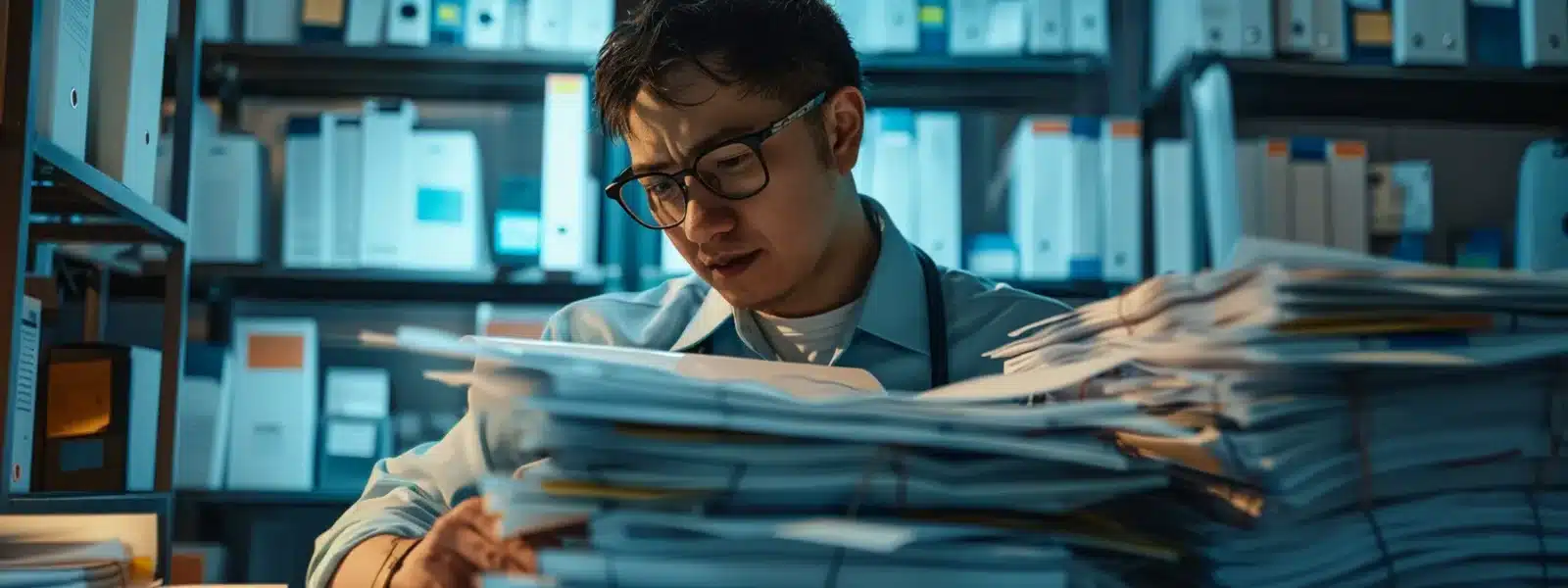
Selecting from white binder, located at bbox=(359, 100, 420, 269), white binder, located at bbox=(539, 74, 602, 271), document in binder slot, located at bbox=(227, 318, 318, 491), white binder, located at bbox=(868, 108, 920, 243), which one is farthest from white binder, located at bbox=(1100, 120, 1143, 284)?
document in binder slot, located at bbox=(227, 318, 318, 491)

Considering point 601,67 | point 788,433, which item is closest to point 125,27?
point 601,67

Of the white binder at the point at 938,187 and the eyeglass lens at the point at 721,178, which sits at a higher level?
the white binder at the point at 938,187

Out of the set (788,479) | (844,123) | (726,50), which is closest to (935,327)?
(844,123)

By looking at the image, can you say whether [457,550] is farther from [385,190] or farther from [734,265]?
[385,190]

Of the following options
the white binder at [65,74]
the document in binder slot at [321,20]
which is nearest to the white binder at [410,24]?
the document in binder slot at [321,20]

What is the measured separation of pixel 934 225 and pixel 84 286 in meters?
1.89

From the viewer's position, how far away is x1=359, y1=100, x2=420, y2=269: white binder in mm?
2525

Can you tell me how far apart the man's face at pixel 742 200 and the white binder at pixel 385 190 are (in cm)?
153

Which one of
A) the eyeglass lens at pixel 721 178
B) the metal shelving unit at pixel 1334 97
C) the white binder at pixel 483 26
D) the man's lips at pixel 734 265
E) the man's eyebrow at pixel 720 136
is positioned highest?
the white binder at pixel 483 26

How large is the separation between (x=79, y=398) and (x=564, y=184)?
101cm

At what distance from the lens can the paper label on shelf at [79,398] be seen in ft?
5.59

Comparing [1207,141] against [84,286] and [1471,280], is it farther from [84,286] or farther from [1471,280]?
[84,286]

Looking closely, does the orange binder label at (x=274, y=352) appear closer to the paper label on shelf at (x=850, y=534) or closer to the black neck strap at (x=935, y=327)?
the black neck strap at (x=935, y=327)

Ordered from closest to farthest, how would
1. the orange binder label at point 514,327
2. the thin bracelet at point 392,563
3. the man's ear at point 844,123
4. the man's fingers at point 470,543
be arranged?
the man's fingers at point 470,543
the thin bracelet at point 392,563
the man's ear at point 844,123
the orange binder label at point 514,327
